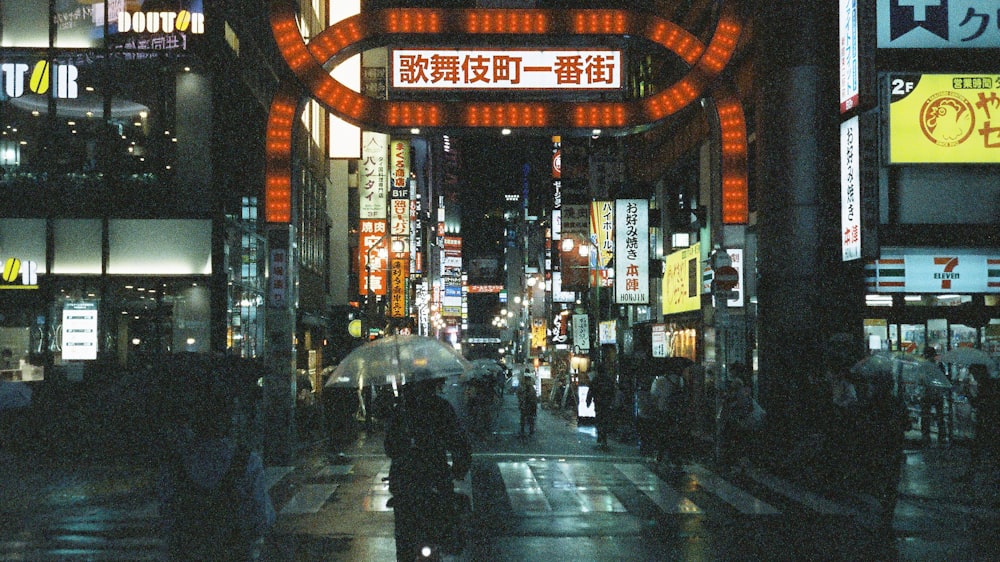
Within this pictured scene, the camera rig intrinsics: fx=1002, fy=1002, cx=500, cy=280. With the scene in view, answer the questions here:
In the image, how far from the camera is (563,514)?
1368 centimetres

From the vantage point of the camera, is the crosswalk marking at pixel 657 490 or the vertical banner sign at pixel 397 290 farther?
the vertical banner sign at pixel 397 290

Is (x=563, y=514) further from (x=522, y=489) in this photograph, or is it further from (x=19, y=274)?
(x=19, y=274)

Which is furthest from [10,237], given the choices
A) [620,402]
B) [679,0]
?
[679,0]

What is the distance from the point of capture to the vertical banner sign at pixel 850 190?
1844cm

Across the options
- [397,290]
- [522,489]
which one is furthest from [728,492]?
[397,290]

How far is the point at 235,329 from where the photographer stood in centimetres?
2644

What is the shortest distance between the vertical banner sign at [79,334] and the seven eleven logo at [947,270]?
62.0 feet

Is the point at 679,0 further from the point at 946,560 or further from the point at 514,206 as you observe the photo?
the point at 514,206

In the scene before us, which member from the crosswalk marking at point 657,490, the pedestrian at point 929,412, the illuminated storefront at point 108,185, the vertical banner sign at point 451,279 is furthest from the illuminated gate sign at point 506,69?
the vertical banner sign at point 451,279

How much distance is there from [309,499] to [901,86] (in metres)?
14.9

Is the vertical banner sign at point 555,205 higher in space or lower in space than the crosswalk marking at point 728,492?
higher

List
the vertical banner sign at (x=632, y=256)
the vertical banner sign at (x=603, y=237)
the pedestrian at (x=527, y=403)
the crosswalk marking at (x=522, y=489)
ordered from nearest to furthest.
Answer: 1. the crosswalk marking at (x=522, y=489)
2. the pedestrian at (x=527, y=403)
3. the vertical banner sign at (x=632, y=256)
4. the vertical banner sign at (x=603, y=237)

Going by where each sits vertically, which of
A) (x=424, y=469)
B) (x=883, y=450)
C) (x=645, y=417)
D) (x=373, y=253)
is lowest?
(x=645, y=417)

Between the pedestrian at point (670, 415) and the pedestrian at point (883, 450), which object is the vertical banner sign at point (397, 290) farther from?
the pedestrian at point (883, 450)
